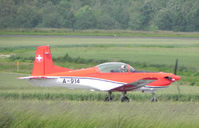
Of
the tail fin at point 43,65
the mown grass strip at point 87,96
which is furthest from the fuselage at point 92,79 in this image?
the mown grass strip at point 87,96

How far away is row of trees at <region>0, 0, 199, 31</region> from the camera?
62.4m

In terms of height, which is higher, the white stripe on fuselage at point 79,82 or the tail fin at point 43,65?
the tail fin at point 43,65

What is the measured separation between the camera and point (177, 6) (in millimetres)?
67812

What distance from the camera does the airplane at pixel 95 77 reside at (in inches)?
619

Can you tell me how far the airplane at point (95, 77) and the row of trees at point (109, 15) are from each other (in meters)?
43.5

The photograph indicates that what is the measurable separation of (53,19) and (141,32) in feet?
44.2

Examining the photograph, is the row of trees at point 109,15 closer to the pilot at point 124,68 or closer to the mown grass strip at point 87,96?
the mown grass strip at point 87,96

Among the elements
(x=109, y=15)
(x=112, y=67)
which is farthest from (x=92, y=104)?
(x=109, y=15)

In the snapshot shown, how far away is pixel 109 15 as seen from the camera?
71625 mm

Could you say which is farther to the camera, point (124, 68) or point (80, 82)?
point (124, 68)

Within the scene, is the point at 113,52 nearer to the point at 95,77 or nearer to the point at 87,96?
the point at 87,96

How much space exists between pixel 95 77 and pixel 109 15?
2217 inches

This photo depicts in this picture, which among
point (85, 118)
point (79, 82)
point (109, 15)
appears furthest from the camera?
point (109, 15)

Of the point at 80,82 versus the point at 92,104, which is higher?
the point at 80,82
